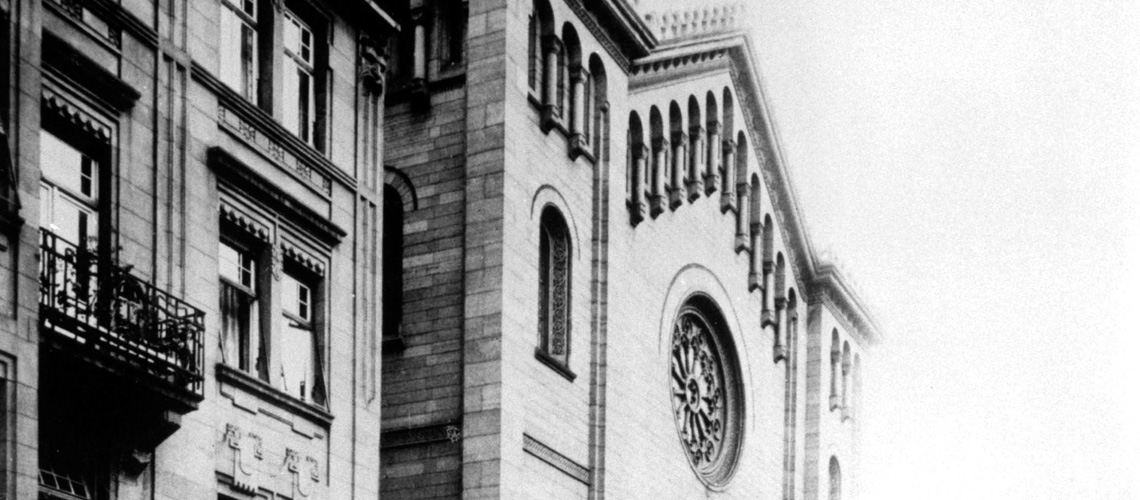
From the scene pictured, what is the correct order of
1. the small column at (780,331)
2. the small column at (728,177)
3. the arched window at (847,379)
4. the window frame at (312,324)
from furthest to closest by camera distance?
1. the arched window at (847,379)
2. the small column at (780,331)
3. the small column at (728,177)
4. the window frame at (312,324)

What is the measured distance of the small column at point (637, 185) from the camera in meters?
38.9

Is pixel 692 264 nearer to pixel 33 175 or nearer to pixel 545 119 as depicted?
pixel 545 119

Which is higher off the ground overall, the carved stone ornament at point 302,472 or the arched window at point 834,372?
the arched window at point 834,372

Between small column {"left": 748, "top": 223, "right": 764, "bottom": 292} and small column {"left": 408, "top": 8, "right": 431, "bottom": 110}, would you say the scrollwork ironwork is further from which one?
small column {"left": 408, "top": 8, "right": 431, "bottom": 110}

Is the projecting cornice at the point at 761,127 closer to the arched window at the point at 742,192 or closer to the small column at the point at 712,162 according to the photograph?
the arched window at the point at 742,192

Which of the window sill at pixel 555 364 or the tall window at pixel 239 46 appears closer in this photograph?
the tall window at pixel 239 46

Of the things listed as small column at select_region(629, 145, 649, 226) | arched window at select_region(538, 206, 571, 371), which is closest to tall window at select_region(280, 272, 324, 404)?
arched window at select_region(538, 206, 571, 371)

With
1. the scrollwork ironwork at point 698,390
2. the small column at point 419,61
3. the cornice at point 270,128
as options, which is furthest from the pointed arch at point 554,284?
the cornice at point 270,128

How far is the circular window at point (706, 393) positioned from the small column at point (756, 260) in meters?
2.12

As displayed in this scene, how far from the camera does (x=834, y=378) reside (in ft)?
171

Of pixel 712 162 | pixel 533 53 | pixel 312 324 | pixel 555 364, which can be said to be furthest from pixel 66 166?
pixel 712 162

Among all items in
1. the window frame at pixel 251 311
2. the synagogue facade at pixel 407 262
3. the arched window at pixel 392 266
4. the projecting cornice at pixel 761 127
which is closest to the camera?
the synagogue facade at pixel 407 262

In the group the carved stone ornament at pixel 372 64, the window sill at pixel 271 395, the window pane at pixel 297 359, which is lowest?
the window sill at pixel 271 395

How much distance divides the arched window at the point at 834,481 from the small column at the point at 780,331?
580cm
